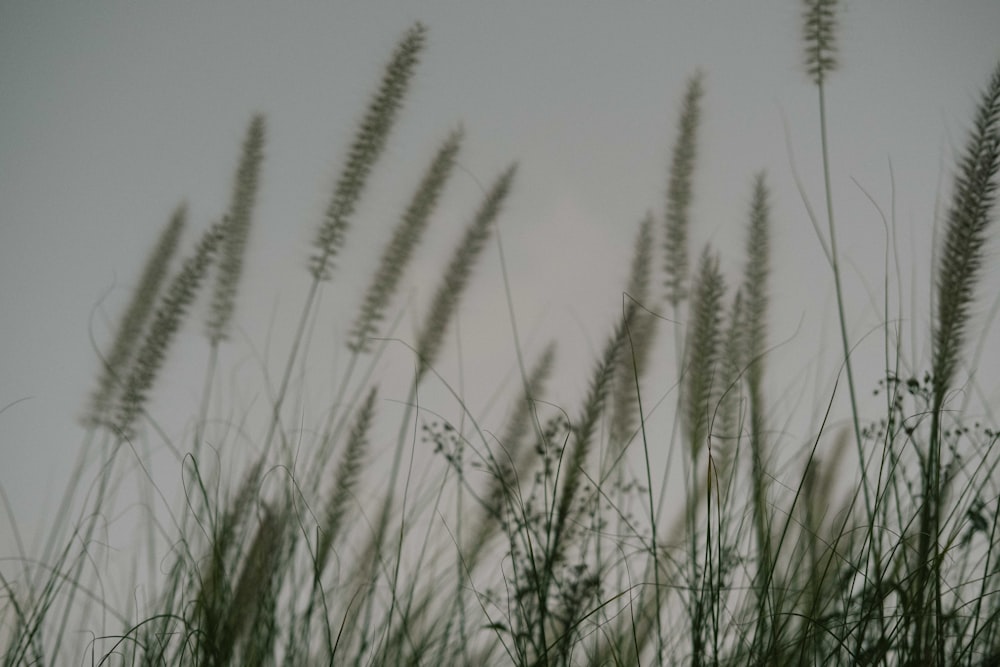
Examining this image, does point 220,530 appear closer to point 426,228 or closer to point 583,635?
point 583,635

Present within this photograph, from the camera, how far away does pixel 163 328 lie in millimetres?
1913

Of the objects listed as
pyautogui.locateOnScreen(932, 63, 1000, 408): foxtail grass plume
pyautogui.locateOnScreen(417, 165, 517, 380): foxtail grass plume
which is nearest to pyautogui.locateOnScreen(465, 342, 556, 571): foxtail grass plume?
pyautogui.locateOnScreen(417, 165, 517, 380): foxtail grass plume

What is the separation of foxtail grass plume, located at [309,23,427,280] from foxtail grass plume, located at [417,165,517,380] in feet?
1.12

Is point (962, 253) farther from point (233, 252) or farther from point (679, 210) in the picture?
point (233, 252)

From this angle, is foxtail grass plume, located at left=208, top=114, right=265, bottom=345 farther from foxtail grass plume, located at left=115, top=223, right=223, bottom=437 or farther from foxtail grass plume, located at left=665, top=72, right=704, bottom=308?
foxtail grass plume, located at left=665, top=72, right=704, bottom=308

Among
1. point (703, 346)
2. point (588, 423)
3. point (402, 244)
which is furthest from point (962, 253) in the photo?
point (402, 244)

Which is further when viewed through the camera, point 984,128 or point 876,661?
point 984,128

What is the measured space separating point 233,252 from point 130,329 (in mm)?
322

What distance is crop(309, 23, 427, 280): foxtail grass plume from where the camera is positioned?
2.21 meters

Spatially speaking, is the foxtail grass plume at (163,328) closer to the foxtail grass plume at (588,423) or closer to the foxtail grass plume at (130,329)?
the foxtail grass plume at (130,329)

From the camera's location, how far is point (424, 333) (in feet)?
6.61

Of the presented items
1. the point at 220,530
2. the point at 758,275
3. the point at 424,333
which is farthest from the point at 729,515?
the point at 220,530

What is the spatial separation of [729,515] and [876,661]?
484 millimetres

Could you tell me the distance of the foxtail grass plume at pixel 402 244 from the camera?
213 centimetres
